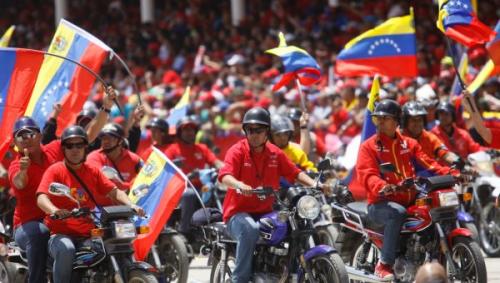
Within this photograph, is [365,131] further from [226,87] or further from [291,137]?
[226,87]

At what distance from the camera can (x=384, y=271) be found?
11414 millimetres

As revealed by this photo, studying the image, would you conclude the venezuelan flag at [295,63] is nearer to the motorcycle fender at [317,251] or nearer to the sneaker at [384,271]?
the sneaker at [384,271]

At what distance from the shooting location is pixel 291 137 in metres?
14.8

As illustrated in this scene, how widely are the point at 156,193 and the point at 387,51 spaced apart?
471cm

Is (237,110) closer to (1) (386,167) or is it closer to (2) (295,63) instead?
(2) (295,63)

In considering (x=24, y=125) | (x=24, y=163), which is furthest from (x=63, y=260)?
(x=24, y=125)

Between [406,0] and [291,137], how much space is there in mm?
10704

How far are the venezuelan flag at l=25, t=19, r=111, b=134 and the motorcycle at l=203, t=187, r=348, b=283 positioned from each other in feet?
12.7

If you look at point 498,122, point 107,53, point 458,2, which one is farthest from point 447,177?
point 498,122

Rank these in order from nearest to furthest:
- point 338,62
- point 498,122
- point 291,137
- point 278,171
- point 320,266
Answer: point 320,266 < point 278,171 < point 291,137 < point 338,62 < point 498,122

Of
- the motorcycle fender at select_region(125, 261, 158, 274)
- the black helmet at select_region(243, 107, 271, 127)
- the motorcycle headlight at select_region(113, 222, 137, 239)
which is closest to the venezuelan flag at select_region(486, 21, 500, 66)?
the black helmet at select_region(243, 107, 271, 127)

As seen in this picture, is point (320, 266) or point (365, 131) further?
point (365, 131)

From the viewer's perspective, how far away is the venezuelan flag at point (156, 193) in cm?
1207

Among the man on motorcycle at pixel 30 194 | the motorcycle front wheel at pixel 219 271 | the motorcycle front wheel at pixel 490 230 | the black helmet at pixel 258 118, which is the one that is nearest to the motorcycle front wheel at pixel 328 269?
the motorcycle front wheel at pixel 219 271
